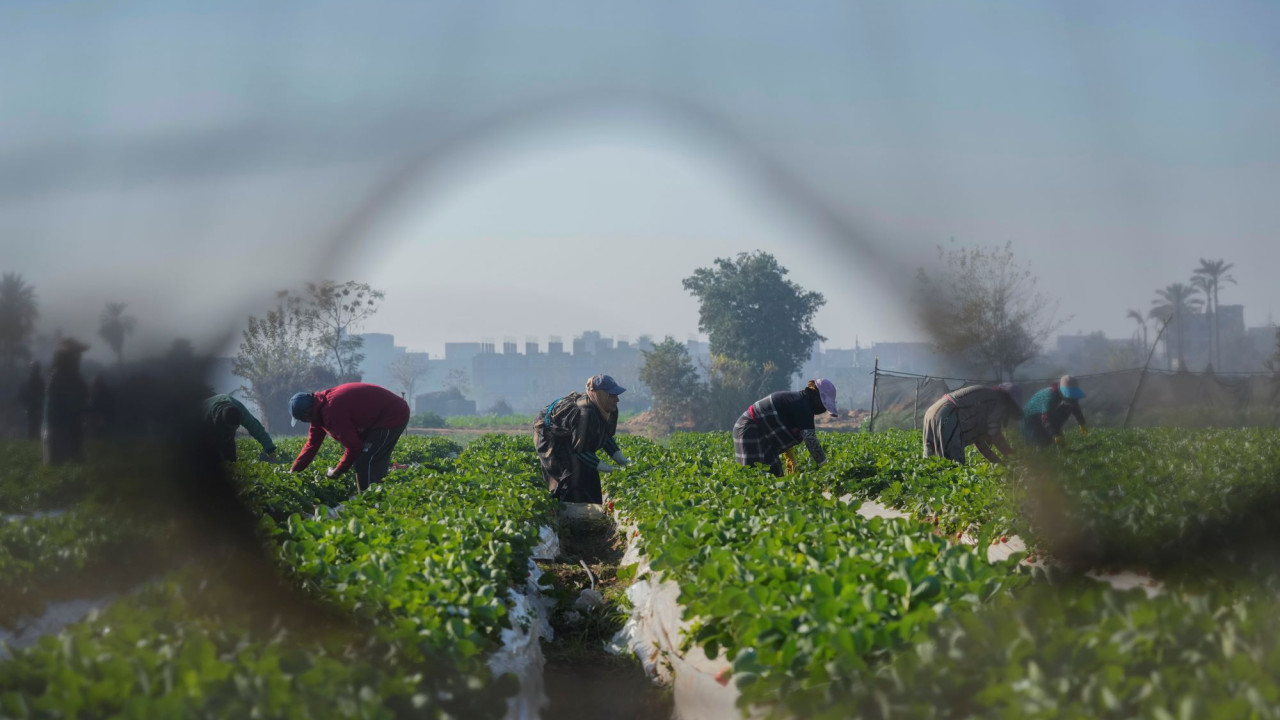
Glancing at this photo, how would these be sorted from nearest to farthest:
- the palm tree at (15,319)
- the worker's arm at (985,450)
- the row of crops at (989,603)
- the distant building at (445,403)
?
the row of crops at (989,603)
the palm tree at (15,319)
the worker's arm at (985,450)
the distant building at (445,403)

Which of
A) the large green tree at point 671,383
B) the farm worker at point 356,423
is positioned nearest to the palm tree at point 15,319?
the farm worker at point 356,423

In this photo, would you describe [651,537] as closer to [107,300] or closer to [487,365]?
[107,300]

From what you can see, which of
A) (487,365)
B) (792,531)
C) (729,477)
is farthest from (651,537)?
(487,365)

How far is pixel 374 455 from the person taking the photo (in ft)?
33.6

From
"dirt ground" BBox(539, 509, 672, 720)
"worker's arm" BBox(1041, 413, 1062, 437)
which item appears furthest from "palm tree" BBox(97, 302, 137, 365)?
"worker's arm" BBox(1041, 413, 1062, 437)

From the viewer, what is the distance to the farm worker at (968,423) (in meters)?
10.1

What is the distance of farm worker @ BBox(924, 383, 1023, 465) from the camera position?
10117mm

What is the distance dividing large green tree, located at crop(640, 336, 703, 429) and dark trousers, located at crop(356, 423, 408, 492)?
41.8 meters

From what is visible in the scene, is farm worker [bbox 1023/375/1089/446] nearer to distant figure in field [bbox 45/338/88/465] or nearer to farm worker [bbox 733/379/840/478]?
farm worker [bbox 733/379/840/478]

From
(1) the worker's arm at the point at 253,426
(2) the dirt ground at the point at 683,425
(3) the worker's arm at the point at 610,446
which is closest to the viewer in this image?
(1) the worker's arm at the point at 253,426

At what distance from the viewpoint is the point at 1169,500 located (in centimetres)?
622

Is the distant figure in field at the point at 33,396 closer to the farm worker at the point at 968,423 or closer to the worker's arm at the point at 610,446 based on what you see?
the worker's arm at the point at 610,446

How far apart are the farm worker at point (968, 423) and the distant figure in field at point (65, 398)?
823 cm

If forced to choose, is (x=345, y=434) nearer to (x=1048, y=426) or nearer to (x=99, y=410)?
(x=99, y=410)
